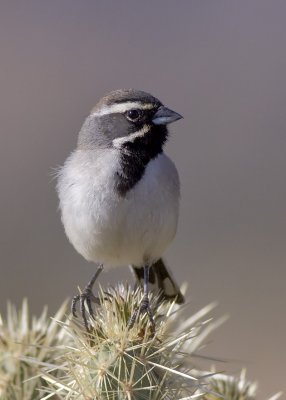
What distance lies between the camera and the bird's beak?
559 centimetres

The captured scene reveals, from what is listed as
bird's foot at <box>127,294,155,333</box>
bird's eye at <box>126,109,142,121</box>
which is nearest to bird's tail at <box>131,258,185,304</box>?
bird's eye at <box>126,109,142,121</box>

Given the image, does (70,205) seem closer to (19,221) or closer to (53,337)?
(53,337)

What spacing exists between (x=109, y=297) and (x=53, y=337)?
16.0 inches

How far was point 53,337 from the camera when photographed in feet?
15.4

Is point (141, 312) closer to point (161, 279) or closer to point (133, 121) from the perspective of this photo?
point (133, 121)

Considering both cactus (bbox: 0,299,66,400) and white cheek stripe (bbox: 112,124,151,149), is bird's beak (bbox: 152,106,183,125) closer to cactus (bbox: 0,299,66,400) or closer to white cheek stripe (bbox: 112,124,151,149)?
white cheek stripe (bbox: 112,124,151,149)

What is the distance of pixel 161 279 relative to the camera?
6.13 meters

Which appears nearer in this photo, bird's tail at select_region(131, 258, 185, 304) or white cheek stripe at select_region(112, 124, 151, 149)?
white cheek stripe at select_region(112, 124, 151, 149)

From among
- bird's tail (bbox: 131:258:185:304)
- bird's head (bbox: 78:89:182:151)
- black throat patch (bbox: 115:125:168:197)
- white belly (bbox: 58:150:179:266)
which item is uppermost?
bird's head (bbox: 78:89:182:151)

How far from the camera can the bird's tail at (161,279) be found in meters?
5.92

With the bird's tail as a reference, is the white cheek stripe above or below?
above

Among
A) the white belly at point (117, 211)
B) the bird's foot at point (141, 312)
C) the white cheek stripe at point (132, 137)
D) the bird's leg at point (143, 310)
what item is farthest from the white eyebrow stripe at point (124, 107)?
the bird's foot at point (141, 312)

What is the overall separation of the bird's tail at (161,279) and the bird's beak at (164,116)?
965 mm

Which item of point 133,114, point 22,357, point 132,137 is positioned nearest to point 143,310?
point 22,357
